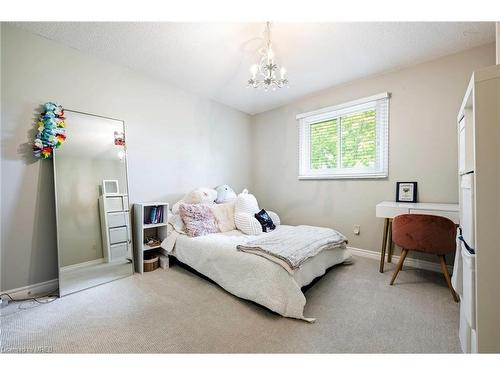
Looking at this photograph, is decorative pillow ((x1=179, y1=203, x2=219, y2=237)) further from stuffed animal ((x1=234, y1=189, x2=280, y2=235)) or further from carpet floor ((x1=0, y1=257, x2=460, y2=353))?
carpet floor ((x1=0, y1=257, x2=460, y2=353))

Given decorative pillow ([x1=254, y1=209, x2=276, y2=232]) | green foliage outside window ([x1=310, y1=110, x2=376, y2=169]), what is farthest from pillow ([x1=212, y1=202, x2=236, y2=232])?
green foliage outside window ([x1=310, y1=110, x2=376, y2=169])

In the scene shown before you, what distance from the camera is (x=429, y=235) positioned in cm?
186

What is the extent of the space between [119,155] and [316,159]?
108 inches

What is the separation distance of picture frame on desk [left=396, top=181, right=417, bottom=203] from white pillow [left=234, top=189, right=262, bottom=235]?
175cm

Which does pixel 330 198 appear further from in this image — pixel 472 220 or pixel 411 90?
pixel 472 220

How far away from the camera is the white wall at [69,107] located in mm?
1775

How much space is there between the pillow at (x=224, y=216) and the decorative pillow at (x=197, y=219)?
0.07m

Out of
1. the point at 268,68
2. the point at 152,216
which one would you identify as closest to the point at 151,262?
the point at 152,216

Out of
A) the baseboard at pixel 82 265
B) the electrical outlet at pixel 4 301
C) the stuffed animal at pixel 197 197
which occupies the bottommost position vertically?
the electrical outlet at pixel 4 301

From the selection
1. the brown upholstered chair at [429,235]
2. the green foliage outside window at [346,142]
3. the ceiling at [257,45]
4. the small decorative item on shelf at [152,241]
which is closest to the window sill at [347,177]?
the green foliage outside window at [346,142]

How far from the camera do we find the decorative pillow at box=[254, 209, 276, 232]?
265 cm

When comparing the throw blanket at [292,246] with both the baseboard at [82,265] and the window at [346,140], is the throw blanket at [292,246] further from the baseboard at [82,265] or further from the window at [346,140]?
the baseboard at [82,265]

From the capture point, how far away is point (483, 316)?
0.94m

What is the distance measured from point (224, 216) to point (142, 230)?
3.25 ft
